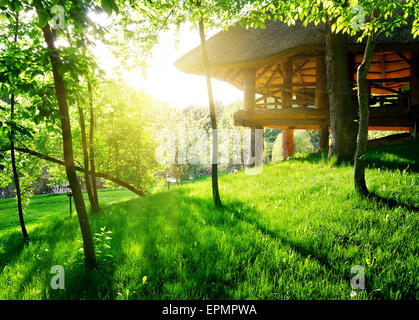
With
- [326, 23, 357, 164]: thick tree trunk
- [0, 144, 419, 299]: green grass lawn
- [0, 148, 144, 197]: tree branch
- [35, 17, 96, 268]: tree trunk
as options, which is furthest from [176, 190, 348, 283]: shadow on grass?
[326, 23, 357, 164]: thick tree trunk

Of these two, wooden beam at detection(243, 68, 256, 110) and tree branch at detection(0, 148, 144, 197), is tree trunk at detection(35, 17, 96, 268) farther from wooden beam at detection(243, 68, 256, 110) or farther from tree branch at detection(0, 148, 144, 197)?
wooden beam at detection(243, 68, 256, 110)

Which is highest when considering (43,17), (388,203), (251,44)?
Result: (251,44)

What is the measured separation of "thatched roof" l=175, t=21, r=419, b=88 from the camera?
707 centimetres

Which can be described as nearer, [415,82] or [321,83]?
[415,82]

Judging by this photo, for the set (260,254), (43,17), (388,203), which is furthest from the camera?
(388,203)

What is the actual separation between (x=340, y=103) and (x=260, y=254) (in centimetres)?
518

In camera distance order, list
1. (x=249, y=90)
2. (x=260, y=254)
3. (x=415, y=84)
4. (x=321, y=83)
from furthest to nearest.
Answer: (x=249, y=90) → (x=321, y=83) → (x=415, y=84) → (x=260, y=254)

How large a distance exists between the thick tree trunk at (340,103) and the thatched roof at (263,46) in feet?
2.67

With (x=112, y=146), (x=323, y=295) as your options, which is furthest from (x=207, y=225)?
(x=112, y=146)

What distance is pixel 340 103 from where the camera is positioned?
226 inches

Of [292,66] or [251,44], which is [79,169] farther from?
[292,66]

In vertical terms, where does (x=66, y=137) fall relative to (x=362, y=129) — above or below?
above

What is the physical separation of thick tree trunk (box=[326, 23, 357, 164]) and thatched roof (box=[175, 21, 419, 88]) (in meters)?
0.81

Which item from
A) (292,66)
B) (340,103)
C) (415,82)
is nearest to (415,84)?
(415,82)
